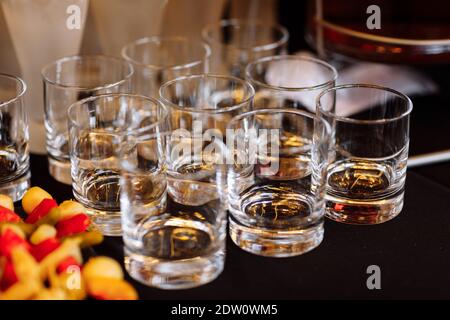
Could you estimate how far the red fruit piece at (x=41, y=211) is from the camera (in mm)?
641

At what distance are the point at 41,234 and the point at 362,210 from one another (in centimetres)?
23

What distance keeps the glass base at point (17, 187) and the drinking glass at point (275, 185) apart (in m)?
0.18

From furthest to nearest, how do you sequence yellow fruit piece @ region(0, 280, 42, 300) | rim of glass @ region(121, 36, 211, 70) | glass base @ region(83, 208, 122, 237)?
rim of glass @ region(121, 36, 211, 70)
glass base @ region(83, 208, 122, 237)
yellow fruit piece @ region(0, 280, 42, 300)

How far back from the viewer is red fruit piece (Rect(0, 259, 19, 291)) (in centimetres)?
55

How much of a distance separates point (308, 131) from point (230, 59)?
0.25 meters

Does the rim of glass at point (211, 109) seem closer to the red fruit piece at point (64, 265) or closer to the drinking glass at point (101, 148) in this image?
the drinking glass at point (101, 148)

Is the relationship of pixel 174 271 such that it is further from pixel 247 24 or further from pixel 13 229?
pixel 247 24

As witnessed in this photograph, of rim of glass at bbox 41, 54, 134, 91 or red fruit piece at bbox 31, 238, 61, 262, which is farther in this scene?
rim of glass at bbox 41, 54, 134, 91

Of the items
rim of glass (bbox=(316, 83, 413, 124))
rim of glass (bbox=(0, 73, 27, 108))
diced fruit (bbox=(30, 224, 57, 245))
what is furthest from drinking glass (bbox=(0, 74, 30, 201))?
rim of glass (bbox=(316, 83, 413, 124))

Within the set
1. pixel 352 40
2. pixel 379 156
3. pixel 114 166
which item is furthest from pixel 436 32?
pixel 114 166

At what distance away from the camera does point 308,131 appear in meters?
0.68

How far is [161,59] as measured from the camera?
0.87 m

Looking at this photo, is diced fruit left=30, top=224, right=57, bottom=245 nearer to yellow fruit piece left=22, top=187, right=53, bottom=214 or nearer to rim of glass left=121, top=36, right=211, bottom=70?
yellow fruit piece left=22, top=187, right=53, bottom=214

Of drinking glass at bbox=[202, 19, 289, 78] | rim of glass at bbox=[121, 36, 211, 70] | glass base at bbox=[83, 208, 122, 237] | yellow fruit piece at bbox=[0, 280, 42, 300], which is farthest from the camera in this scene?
drinking glass at bbox=[202, 19, 289, 78]
